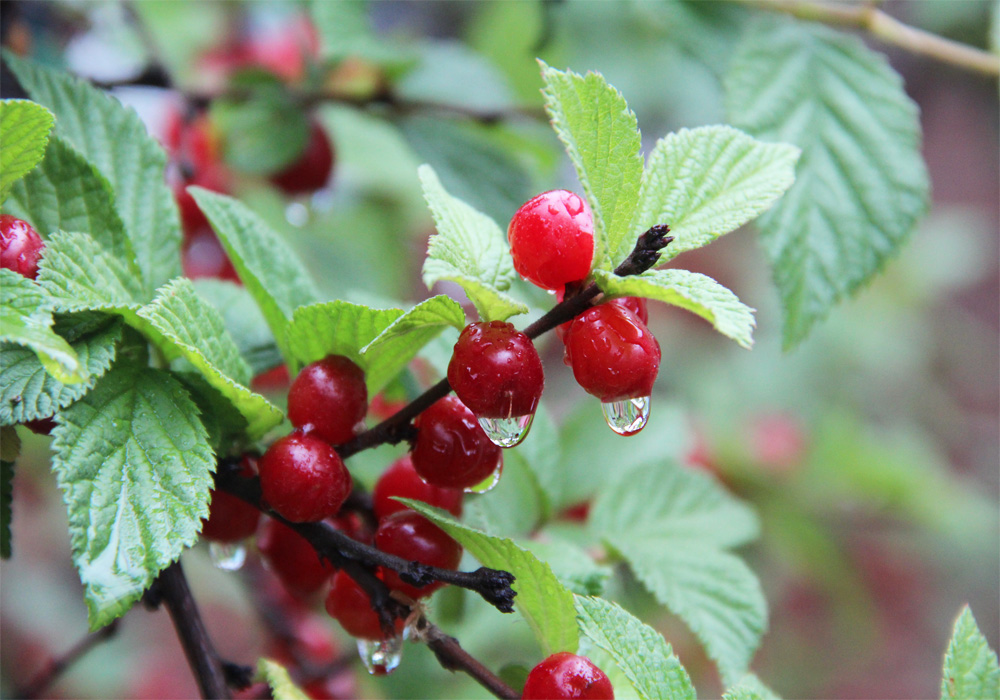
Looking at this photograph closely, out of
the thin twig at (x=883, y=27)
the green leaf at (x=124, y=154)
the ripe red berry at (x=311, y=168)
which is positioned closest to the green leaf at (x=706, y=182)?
the green leaf at (x=124, y=154)

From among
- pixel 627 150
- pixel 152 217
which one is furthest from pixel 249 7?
pixel 627 150

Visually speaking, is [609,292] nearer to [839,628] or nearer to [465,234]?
[465,234]

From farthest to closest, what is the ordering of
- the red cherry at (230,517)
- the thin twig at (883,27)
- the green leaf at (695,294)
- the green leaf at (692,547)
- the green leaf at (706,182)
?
the thin twig at (883,27), the green leaf at (692,547), the red cherry at (230,517), the green leaf at (706,182), the green leaf at (695,294)

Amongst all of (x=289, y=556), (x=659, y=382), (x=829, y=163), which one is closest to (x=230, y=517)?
(x=289, y=556)

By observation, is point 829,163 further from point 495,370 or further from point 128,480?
point 128,480

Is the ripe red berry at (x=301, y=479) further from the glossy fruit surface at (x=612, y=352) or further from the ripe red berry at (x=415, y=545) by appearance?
the glossy fruit surface at (x=612, y=352)

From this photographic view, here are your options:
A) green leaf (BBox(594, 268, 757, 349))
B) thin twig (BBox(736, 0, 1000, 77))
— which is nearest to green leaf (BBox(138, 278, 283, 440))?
green leaf (BBox(594, 268, 757, 349))
